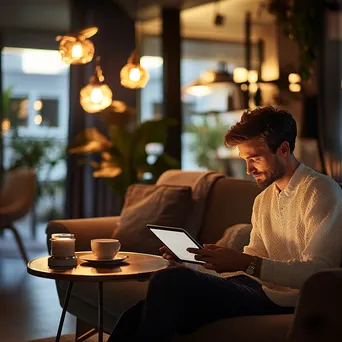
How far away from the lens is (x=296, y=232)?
252 cm

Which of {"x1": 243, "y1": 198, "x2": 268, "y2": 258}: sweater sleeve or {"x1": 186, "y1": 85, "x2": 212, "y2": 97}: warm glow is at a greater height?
{"x1": 186, "y1": 85, "x2": 212, "y2": 97}: warm glow

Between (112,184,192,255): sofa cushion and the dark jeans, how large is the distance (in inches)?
51.3

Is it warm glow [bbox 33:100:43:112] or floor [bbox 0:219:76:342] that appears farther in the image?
warm glow [bbox 33:100:43:112]

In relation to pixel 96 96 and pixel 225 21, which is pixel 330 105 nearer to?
pixel 96 96

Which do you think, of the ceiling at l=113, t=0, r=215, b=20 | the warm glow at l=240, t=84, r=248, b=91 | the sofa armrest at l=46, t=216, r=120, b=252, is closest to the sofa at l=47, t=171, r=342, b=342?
the sofa armrest at l=46, t=216, r=120, b=252

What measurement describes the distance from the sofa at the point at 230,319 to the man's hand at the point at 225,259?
0.60 feet

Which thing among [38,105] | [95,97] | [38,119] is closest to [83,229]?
[95,97]

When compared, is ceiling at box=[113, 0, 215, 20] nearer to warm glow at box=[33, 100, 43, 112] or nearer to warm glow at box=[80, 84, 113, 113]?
warm glow at box=[33, 100, 43, 112]

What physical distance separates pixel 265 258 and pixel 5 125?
691 centimetres

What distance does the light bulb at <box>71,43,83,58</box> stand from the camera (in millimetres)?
3903

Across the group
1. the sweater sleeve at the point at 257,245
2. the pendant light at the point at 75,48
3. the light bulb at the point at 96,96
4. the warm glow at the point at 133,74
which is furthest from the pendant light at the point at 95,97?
the sweater sleeve at the point at 257,245

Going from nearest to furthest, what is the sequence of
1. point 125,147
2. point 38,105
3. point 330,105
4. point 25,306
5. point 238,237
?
point 238,237 < point 25,306 < point 125,147 < point 330,105 < point 38,105

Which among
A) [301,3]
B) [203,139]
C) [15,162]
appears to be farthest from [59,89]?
[301,3]

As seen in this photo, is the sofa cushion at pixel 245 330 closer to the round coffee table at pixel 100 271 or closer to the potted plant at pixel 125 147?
the round coffee table at pixel 100 271
